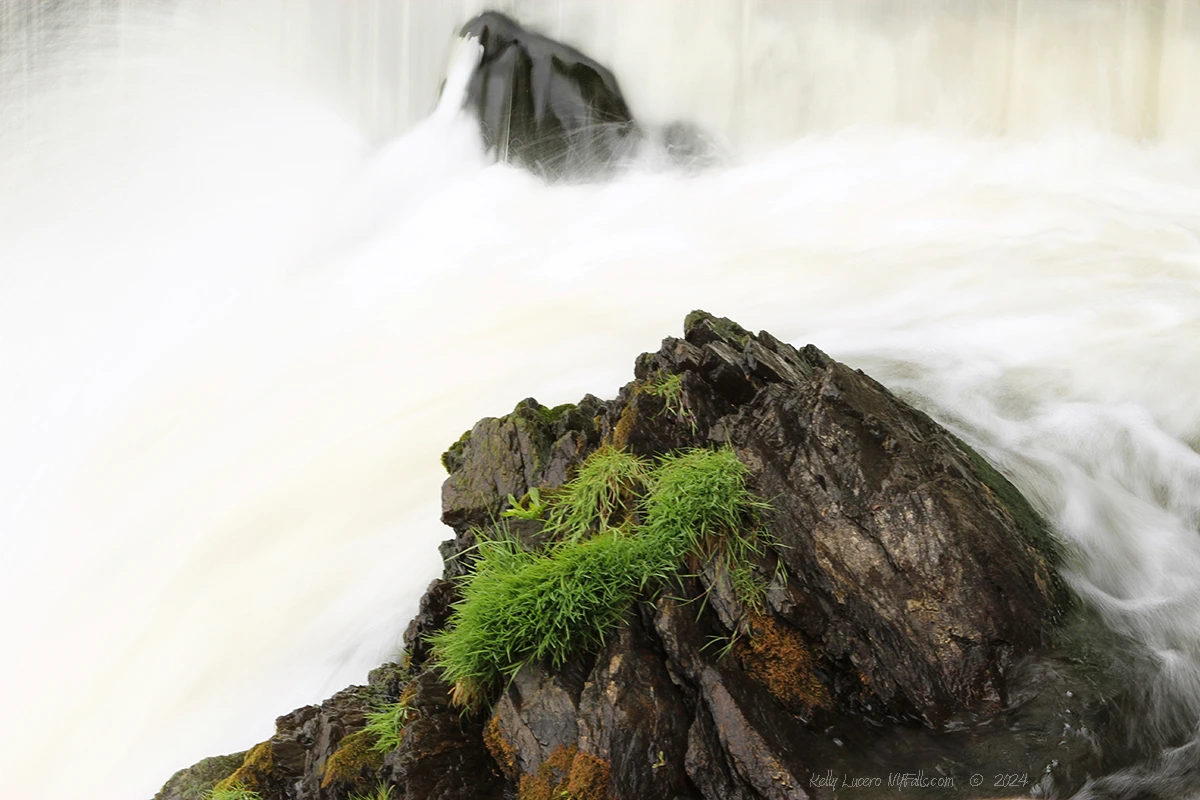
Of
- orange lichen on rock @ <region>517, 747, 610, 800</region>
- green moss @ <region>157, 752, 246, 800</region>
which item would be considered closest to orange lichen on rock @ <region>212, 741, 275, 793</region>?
green moss @ <region>157, 752, 246, 800</region>

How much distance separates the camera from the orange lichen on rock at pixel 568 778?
3703 millimetres

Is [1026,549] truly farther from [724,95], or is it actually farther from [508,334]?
[724,95]

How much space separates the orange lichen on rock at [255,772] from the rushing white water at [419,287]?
85 cm

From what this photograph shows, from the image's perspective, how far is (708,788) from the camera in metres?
3.70

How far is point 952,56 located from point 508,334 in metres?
6.77

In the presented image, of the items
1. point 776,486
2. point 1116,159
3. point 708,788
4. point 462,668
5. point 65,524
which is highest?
point 1116,159

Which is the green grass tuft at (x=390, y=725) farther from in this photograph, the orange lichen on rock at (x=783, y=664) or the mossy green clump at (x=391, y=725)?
the orange lichen on rock at (x=783, y=664)

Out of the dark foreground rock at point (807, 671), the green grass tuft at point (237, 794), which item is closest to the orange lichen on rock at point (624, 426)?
the dark foreground rock at point (807, 671)

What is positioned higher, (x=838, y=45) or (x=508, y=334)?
(x=838, y=45)

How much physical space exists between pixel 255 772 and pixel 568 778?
5.66 ft

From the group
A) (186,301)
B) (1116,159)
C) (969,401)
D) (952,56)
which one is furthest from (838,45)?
(186,301)

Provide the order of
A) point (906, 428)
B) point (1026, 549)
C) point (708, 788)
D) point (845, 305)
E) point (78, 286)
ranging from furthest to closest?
point (78, 286)
point (845, 305)
point (906, 428)
point (1026, 549)
point (708, 788)

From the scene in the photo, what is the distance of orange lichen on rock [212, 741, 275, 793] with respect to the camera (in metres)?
4.59

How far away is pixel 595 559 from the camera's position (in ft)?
13.6
